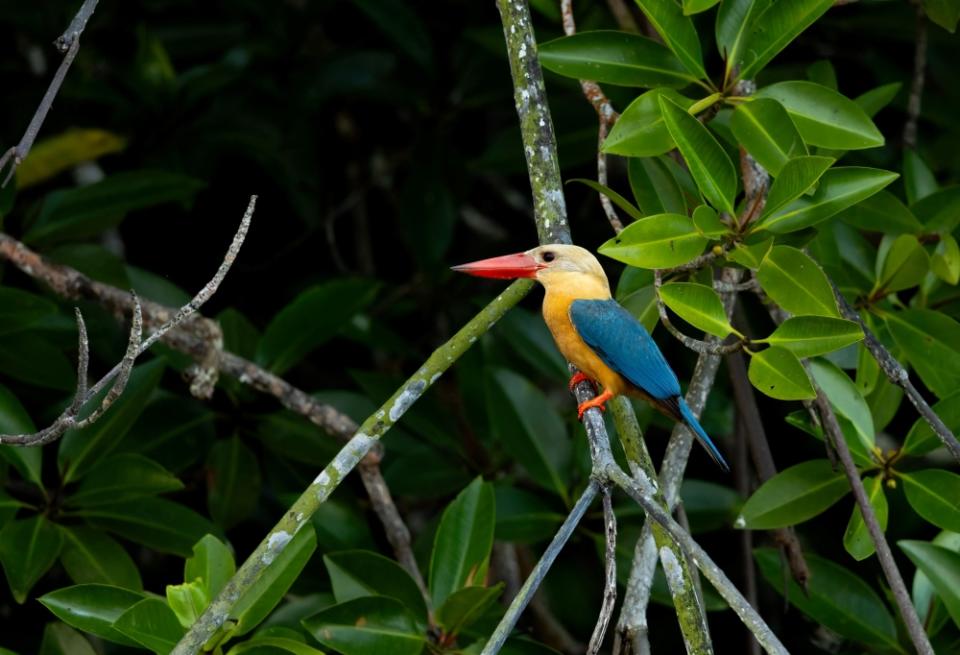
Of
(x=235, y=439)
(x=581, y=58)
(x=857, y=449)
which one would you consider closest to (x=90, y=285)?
(x=235, y=439)

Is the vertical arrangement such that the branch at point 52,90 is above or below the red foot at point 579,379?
above

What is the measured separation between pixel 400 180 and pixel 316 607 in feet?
9.02

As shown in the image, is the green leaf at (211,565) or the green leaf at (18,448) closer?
the green leaf at (211,565)

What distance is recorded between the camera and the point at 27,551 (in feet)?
9.69

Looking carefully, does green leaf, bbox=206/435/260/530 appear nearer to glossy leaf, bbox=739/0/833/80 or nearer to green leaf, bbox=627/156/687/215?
green leaf, bbox=627/156/687/215

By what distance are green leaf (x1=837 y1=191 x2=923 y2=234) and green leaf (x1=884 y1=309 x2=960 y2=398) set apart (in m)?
0.30

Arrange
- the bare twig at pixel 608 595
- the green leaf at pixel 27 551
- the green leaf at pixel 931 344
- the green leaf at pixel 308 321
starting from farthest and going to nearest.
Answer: the green leaf at pixel 308 321 → the green leaf at pixel 931 344 → the green leaf at pixel 27 551 → the bare twig at pixel 608 595

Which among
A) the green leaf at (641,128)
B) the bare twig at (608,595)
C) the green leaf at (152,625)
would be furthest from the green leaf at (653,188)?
the green leaf at (152,625)

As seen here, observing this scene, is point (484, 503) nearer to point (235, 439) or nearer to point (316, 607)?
point (316, 607)

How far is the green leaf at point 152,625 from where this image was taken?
Result: 2428 millimetres

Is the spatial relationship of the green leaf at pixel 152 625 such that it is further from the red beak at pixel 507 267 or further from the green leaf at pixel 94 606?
the red beak at pixel 507 267

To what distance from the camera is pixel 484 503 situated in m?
2.99

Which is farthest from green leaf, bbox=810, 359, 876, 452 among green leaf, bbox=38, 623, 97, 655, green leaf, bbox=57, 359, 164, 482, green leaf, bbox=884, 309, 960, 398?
green leaf, bbox=38, 623, 97, 655

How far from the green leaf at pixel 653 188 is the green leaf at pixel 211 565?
1224 millimetres
